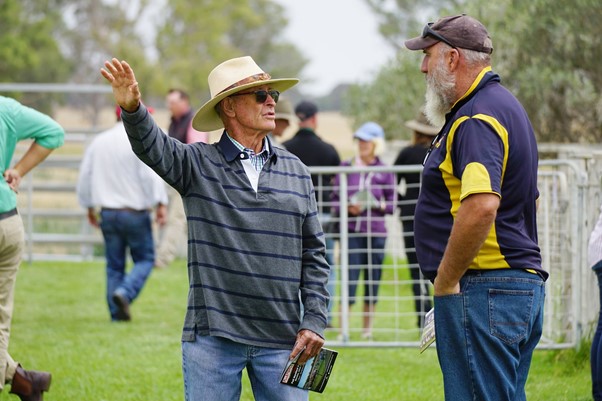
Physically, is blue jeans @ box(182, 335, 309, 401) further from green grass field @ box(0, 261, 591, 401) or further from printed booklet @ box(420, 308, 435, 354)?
green grass field @ box(0, 261, 591, 401)

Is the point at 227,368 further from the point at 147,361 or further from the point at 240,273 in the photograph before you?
the point at 147,361

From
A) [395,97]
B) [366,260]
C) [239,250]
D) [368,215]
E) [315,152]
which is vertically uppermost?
[395,97]

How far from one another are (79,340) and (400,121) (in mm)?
12633

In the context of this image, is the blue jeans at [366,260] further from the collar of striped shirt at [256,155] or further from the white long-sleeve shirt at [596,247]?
the collar of striped shirt at [256,155]

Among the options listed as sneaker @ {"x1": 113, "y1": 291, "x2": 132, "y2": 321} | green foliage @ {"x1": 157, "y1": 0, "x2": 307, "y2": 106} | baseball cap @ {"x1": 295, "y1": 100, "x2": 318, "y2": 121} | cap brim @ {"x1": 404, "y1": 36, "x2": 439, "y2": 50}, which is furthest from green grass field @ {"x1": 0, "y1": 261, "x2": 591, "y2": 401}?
green foliage @ {"x1": 157, "y1": 0, "x2": 307, "y2": 106}

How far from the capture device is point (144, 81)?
155ft

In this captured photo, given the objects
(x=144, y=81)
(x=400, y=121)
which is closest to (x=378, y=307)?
(x=400, y=121)

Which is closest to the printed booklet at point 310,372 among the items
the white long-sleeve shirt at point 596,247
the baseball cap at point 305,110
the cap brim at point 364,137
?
the white long-sleeve shirt at point 596,247

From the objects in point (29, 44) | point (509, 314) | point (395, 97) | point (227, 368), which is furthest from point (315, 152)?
point (29, 44)

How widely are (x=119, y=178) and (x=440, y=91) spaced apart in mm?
6564

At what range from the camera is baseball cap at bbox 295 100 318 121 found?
1030cm

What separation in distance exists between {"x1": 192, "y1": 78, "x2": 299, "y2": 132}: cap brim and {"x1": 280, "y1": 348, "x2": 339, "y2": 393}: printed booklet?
1.10 metres

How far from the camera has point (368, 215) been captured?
948 centimetres

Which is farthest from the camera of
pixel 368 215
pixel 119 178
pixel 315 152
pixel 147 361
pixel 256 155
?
pixel 119 178
